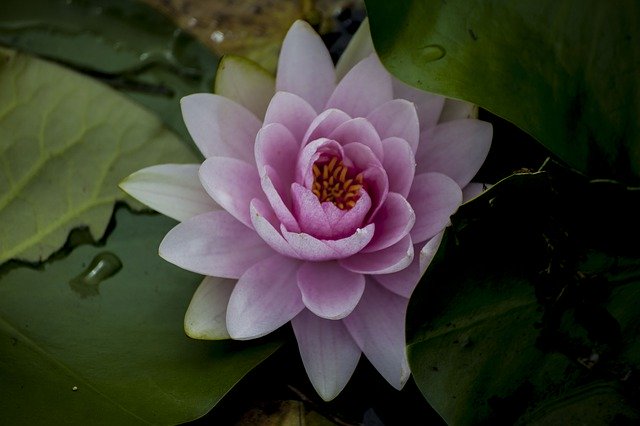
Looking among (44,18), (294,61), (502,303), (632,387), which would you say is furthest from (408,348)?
(44,18)

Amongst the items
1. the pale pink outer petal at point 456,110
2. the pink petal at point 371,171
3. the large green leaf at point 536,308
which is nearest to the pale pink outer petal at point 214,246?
the pink petal at point 371,171

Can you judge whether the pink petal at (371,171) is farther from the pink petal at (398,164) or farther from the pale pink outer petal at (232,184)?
the pale pink outer petal at (232,184)

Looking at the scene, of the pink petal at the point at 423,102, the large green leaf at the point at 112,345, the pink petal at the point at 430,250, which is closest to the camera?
the pink petal at the point at 430,250

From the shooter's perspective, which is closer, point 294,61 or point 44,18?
point 294,61

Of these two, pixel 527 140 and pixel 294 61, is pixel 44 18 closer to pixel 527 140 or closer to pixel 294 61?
pixel 294 61

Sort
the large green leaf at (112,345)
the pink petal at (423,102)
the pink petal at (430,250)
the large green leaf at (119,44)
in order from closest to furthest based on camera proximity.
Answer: the pink petal at (430,250) < the large green leaf at (112,345) < the pink petal at (423,102) < the large green leaf at (119,44)

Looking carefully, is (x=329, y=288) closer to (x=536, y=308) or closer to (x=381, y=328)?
(x=381, y=328)

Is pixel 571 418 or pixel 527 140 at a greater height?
pixel 527 140

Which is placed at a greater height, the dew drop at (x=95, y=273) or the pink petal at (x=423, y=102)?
the pink petal at (x=423, y=102)
